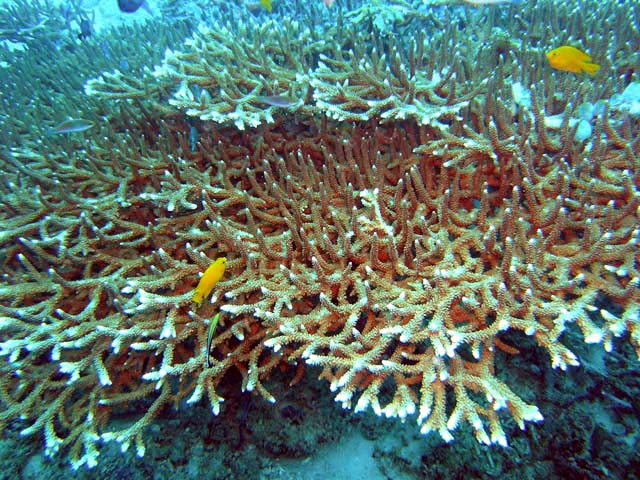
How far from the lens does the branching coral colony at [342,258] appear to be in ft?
7.60

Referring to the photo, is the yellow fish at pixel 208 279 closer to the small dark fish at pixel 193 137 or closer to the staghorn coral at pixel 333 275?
the staghorn coral at pixel 333 275

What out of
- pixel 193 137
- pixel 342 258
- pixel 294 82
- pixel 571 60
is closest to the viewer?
pixel 342 258

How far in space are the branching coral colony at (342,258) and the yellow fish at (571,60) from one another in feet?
0.49

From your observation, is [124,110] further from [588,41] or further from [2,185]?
[588,41]

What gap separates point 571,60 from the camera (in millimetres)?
3307

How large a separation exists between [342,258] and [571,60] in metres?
2.85

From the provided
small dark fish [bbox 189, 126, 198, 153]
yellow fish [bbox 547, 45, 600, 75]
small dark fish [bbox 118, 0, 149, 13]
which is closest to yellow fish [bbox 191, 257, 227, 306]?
small dark fish [bbox 189, 126, 198, 153]

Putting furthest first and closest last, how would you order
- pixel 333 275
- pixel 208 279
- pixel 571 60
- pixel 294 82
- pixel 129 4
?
pixel 129 4, pixel 294 82, pixel 571 60, pixel 333 275, pixel 208 279

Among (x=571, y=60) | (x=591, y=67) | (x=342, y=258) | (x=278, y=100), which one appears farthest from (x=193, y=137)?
(x=591, y=67)

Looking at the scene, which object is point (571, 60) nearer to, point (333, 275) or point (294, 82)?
point (294, 82)

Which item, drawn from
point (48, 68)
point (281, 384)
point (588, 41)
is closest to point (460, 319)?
point (281, 384)

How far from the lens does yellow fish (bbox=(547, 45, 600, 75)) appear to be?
327 centimetres

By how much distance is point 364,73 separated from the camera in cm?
354

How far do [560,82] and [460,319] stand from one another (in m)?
2.78
